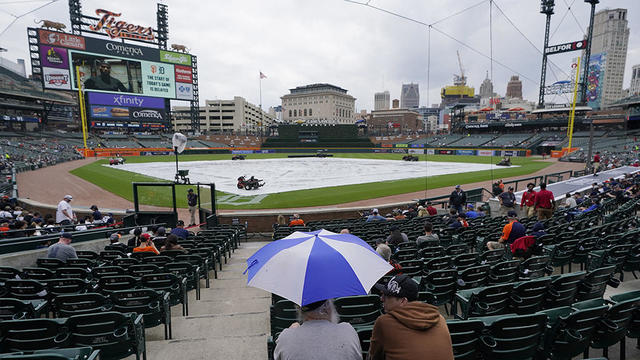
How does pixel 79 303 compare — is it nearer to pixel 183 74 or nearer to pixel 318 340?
pixel 318 340

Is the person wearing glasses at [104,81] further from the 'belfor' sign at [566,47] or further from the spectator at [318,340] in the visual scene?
the 'belfor' sign at [566,47]

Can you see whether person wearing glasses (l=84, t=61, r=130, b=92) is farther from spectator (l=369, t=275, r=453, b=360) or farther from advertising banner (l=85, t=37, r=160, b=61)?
spectator (l=369, t=275, r=453, b=360)

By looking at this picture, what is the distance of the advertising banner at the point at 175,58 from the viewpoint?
78.6 meters

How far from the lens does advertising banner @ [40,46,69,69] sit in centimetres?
6241

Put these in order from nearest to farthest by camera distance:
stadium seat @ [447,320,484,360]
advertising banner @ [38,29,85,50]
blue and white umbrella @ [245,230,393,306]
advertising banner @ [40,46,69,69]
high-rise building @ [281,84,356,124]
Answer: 1. blue and white umbrella @ [245,230,393,306]
2. stadium seat @ [447,320,484,360]
3. advertising banner @ [40,46,69,69]
4. advertising banner @ [38,29,85,50]
5. high-rise building @ [281,84,356,124]

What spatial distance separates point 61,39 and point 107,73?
9.79 metres

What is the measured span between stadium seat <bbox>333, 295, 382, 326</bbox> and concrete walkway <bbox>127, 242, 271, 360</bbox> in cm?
126

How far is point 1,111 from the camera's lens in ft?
224

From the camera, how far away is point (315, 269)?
2.61 m

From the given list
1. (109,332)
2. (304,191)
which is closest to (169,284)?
(109,332)

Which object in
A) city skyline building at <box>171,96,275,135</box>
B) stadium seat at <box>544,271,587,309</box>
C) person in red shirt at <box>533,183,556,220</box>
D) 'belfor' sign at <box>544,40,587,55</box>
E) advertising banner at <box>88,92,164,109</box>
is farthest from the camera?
city skyline building at <box>171,96,275,135</box>

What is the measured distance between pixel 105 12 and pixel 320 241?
99.7 metres

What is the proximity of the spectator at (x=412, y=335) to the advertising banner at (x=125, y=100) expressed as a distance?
87.6 metres

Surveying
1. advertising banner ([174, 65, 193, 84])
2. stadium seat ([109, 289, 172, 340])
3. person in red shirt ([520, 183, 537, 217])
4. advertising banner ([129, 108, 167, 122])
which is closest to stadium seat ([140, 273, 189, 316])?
stadium seat ([109, 289, 172, 340])
